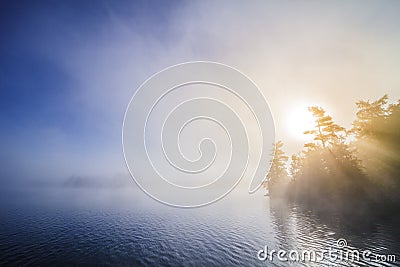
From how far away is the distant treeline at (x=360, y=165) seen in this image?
4053 cm

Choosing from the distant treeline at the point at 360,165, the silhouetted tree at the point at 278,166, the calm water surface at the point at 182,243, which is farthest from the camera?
the silhouetted tree at the point at 278,166

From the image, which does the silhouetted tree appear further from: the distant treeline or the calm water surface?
the calm water surface

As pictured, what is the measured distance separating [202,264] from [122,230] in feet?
81.7

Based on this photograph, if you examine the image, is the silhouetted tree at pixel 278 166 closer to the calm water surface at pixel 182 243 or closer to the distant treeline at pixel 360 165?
the distant treeline at pixel 360 165

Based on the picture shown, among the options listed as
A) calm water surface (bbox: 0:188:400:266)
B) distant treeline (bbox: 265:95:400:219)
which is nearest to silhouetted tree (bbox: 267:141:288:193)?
distant treeline (bbox: 265:95:400:219)

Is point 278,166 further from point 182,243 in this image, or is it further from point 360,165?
point 182,243

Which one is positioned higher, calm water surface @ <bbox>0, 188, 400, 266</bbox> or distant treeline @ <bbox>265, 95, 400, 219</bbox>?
distant treeline @ <bbox>265, 95, 400, 219</bbox>

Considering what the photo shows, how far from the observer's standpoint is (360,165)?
44.7 metres

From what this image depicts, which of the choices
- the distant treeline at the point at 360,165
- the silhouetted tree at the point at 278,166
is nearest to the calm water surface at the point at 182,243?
the distant treeline at the point at 360,165

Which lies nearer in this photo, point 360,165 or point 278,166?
point 360,165

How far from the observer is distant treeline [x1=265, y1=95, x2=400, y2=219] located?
133ft

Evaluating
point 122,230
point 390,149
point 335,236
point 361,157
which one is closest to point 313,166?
point 361,157

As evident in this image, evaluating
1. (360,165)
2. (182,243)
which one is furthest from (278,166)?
(182,243)

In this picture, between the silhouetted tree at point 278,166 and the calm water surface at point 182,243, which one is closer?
the calm water surface at point 182,243
